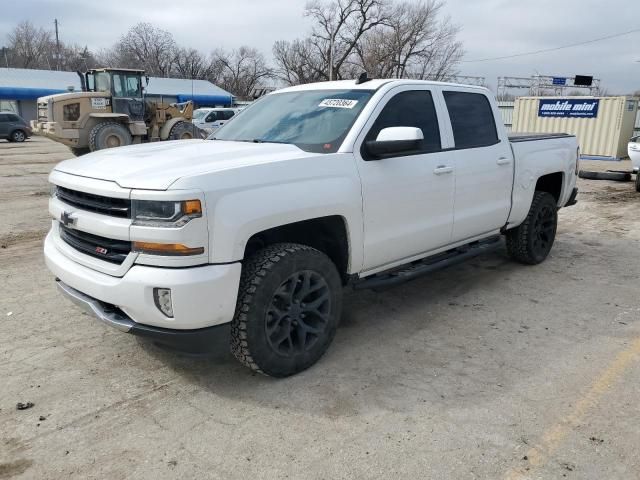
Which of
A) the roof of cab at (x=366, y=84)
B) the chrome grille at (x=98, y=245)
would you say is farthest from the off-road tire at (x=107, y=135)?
the chrome grille at (x=98, y=245)

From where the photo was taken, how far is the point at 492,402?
3238 millimetres

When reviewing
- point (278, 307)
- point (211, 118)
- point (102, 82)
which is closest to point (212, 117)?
point (211, 118)

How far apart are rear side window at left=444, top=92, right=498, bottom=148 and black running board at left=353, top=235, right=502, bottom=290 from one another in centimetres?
97

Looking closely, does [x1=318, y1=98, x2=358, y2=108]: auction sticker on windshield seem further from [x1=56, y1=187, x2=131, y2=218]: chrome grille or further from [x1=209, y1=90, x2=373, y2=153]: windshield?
[x1=56, y1=187, x2=131, y2=218]: chrome grille

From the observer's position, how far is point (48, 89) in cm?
4381

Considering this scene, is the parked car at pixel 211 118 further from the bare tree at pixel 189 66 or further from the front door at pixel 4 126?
the bare tree at pixel 189 66

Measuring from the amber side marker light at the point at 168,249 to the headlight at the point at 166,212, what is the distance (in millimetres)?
103

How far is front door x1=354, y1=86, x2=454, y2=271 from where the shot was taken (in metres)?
3.77

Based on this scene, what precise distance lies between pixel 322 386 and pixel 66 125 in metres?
16.3

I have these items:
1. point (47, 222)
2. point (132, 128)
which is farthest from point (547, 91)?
point (47, 222)

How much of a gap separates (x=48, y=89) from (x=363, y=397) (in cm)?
4841

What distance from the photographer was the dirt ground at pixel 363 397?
2.69 meters

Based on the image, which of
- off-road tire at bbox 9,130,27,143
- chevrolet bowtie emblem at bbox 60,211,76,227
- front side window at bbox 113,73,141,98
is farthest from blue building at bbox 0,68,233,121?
chevrolet bowtie emblem at bbox 60,211,76,227

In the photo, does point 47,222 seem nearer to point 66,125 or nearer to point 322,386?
point 322,386
